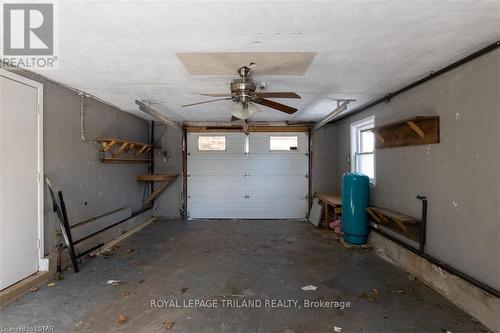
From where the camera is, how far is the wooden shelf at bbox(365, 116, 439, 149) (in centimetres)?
294

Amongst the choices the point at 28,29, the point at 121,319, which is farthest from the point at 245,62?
the point at 121,319

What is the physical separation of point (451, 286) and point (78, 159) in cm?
484

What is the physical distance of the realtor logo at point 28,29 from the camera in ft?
5.64

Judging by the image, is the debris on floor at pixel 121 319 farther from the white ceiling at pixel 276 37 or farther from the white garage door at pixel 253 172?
the white garage door at pixel 253 172

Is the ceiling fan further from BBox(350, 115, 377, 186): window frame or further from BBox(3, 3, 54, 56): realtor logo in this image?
BBox(350, 115, 377, 186): window frame

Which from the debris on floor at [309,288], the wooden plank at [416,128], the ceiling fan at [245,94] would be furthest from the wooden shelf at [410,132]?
the debris on floor at [309,288]

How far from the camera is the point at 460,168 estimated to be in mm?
2590

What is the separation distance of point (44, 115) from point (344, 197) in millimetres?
4411

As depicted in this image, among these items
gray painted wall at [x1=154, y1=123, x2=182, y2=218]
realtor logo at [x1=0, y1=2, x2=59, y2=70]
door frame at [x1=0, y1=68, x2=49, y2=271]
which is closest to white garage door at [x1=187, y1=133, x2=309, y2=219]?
gray painted wall at [x1=154, y1=123, x2=182, y2=218]

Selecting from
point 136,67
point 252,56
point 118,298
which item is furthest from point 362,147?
point 118,298

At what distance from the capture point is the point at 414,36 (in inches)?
82.0

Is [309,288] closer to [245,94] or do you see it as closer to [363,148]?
[245,94]

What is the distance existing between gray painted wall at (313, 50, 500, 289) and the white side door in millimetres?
4526

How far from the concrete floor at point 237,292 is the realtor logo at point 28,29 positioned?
2369mm
